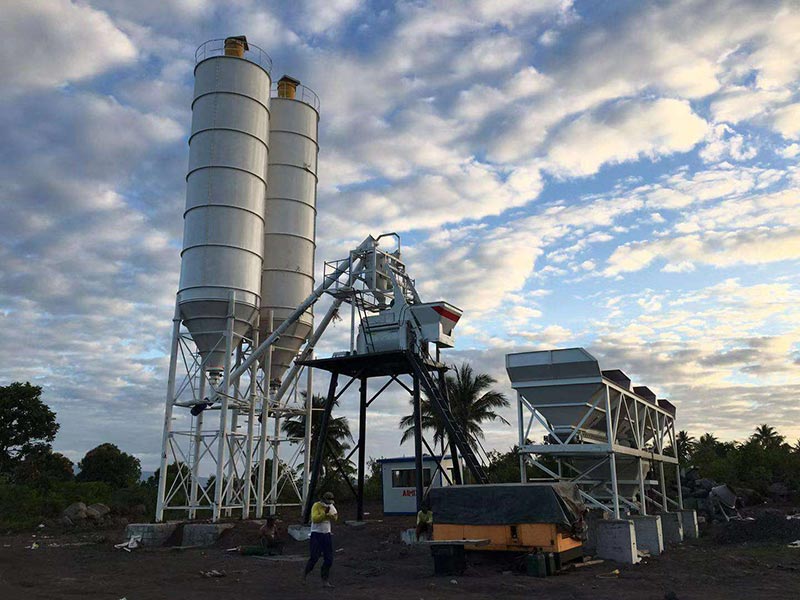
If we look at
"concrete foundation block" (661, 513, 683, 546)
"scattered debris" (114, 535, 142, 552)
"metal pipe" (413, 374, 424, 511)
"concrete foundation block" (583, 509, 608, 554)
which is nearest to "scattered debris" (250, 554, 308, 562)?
"metal pipe" (413, 374, 424, 511)

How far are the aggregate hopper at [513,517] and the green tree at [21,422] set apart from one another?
4281cm

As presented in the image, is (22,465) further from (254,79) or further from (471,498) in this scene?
(471,498)

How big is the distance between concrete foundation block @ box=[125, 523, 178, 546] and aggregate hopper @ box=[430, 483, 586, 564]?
46.6ft

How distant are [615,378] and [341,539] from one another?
1098 cm

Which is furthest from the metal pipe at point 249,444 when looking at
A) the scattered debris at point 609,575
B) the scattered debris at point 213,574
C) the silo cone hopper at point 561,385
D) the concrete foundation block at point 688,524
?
the concrete foundation block at point 688,524

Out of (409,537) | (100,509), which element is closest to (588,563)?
(409,537)

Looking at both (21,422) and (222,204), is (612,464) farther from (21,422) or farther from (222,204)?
(21,422)

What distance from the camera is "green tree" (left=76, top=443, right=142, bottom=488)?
60.9 metres

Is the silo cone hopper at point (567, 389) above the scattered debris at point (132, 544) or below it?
above

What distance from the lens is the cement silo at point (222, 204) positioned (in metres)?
28.6

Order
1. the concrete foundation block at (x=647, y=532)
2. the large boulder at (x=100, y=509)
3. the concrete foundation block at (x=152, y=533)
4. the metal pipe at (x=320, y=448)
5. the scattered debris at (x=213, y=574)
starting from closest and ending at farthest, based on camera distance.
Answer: the scattered debris at (x=213, y=574) < the concrete foundation block at (x=647, y=532) < the metal pipe at (x=320, y=448) < the concrete foundation block at (x=152, y=533) < the large boulder at (x=100, y=509)

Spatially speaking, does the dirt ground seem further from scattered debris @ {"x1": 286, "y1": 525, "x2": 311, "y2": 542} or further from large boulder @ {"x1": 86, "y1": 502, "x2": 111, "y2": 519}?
large boulder @ {"x1": 86, "y1": 502, "x2": 111, "y2": 519}

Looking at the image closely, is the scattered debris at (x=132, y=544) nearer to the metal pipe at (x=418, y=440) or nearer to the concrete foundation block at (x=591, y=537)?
the metal pipe at (x=418, y=440)

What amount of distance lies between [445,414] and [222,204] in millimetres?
14014
